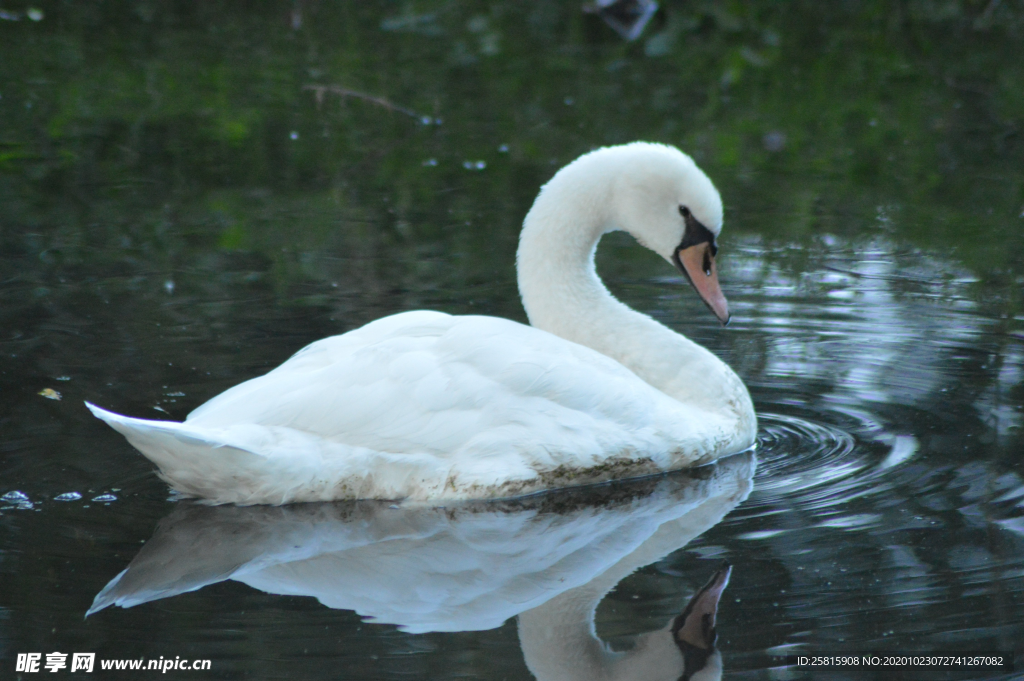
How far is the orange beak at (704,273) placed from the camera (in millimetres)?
5344

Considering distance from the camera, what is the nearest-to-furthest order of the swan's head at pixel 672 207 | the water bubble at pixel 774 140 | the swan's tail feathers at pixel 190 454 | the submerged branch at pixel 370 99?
the swan's tail feathers at pixel 190 454 < the swan's head at pixel 672 207 < the water bubble at pixel 774 140 < the submerged branch at pixel 370 99

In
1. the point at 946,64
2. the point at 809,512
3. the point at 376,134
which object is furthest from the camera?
the point at 946,64

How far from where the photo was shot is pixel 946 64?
16219 mm

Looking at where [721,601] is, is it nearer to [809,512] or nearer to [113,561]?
[809,512]

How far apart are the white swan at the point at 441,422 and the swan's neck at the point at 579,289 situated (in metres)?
0.16

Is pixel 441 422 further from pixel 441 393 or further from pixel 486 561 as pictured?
pixel 486 561

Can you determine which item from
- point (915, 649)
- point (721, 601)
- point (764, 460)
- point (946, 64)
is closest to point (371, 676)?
point (721, 601)

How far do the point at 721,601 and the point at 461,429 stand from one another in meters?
1.16

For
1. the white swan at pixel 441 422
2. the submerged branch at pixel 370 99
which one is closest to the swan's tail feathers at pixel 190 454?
the white swan at pixel 441 422

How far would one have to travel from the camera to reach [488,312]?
6.73m

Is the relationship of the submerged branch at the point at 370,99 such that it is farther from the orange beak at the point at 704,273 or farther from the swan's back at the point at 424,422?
the swan's back at the point at 424,422

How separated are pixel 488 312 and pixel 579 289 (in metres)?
1.43

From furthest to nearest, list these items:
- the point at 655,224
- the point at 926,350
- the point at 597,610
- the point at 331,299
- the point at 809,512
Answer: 1. the point at 331,299
2. the point at 926,350
3. the point at 655,224
4. the point at 809,512
5. the point at 597,610

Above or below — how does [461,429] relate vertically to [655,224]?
below
